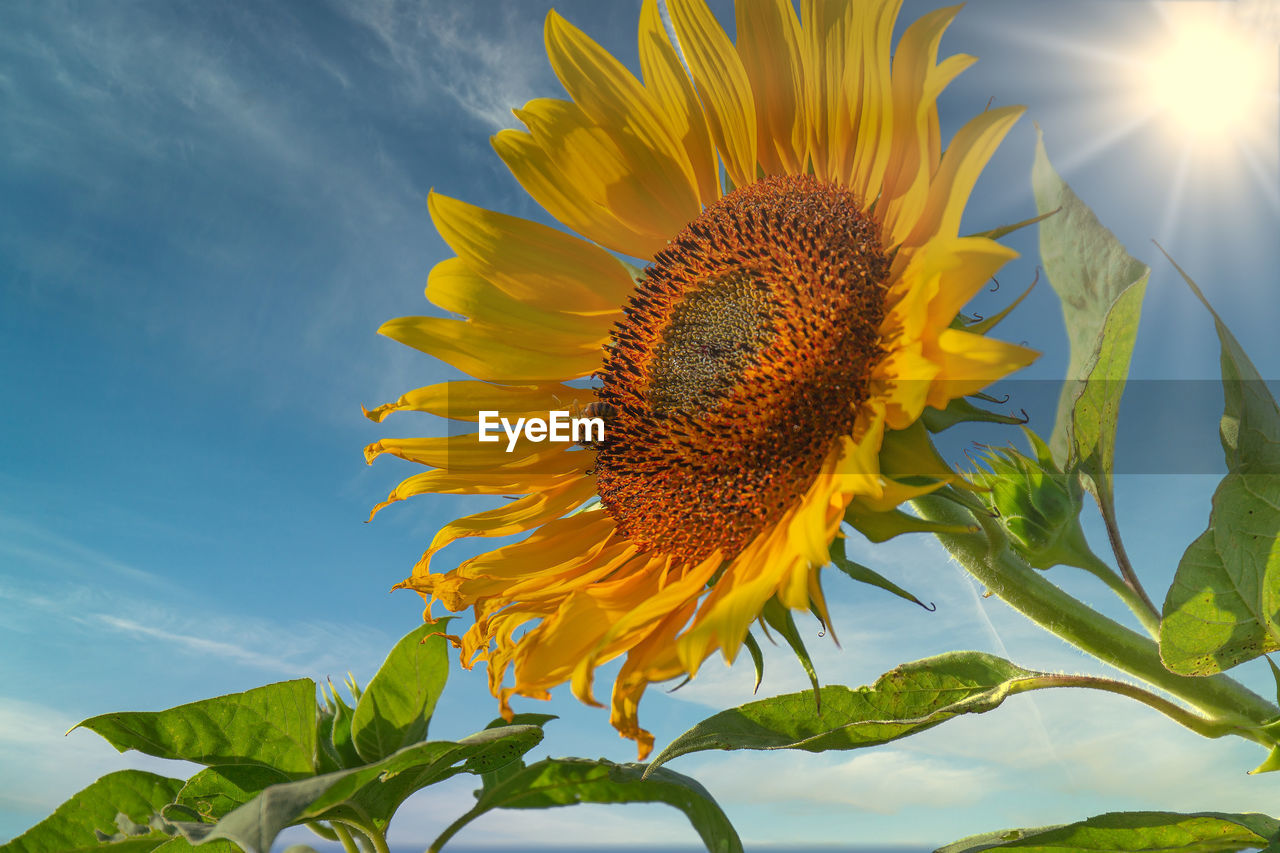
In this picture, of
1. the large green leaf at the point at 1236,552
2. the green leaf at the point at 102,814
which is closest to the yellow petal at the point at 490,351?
the green leaf at the point at 102,814

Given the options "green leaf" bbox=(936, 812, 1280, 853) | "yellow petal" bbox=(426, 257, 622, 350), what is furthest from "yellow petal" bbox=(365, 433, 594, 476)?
"green leaf" bbox=(936, 812, 1280, 853)

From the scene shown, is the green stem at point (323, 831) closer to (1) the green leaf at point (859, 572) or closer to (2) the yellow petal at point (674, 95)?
(1) the green leaf at point (859, 572)

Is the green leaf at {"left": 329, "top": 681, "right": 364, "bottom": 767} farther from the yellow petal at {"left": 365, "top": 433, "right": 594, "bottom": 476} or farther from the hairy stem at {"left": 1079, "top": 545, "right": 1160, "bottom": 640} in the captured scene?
the hairy stem at {"left": 1079, "top": 545, "right": 1160, "bottom": 640}

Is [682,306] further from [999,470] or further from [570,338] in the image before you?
[999,470]

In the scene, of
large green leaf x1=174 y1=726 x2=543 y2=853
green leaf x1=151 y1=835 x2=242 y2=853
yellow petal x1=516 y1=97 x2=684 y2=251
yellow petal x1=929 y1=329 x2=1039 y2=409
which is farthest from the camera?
yellow petal x1=516 y1=97 x2=684 y2=251

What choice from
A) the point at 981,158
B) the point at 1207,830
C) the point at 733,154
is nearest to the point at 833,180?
the point at 733,154

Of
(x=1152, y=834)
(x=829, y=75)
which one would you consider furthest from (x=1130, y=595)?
(x=829, y=75)

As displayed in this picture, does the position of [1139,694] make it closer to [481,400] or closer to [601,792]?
[601,792]
